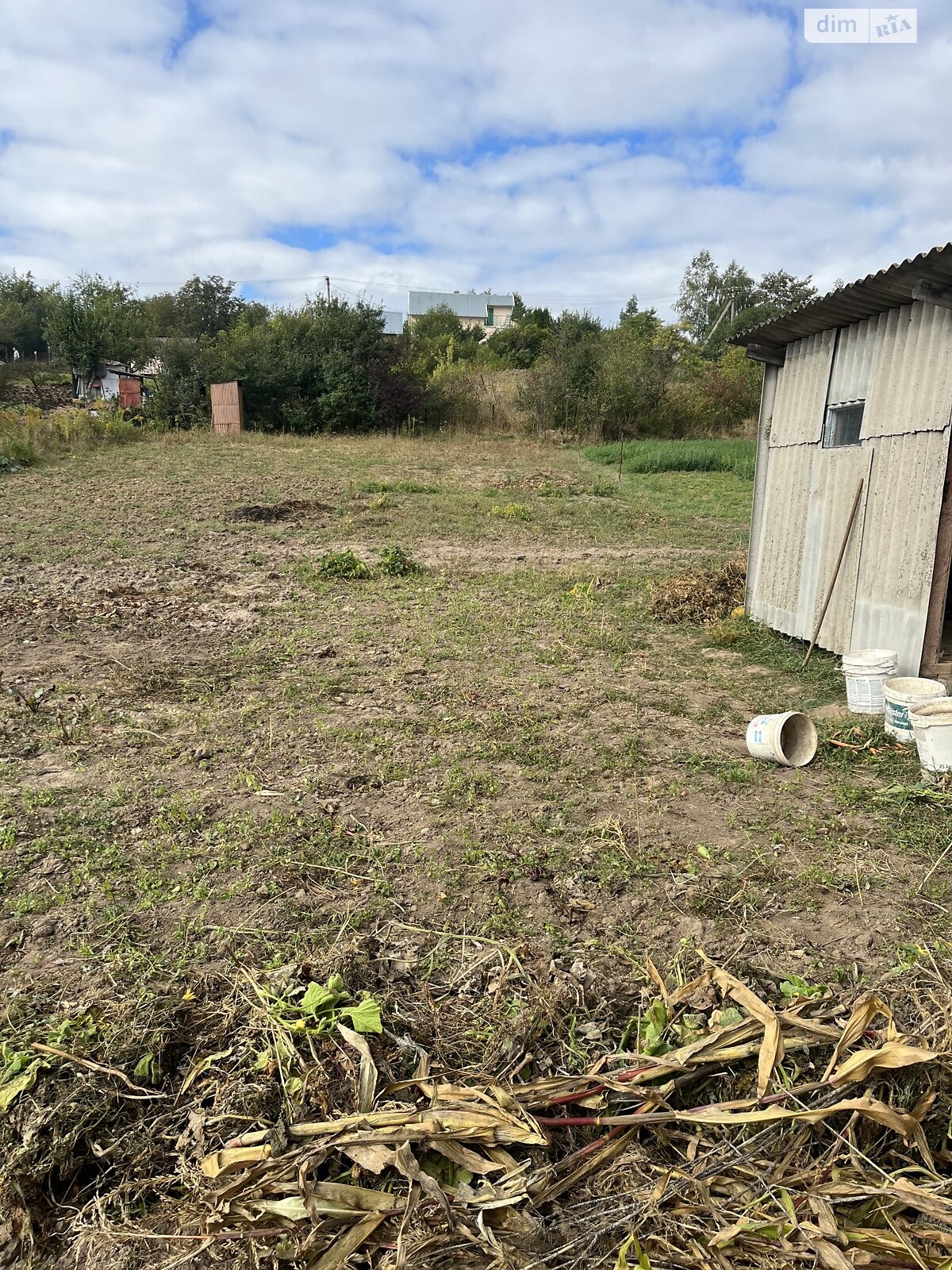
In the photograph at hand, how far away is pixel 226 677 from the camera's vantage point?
6027mm

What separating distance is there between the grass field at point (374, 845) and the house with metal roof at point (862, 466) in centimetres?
61

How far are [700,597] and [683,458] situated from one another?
14.1 metres

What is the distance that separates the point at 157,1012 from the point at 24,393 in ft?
107

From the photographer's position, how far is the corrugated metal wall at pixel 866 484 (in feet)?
17.6

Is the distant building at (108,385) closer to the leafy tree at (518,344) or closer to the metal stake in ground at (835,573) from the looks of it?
the leafy tree at (518,344)

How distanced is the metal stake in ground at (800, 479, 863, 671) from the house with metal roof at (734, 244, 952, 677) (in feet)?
0.06

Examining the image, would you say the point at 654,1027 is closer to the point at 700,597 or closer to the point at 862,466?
the point at 862,466

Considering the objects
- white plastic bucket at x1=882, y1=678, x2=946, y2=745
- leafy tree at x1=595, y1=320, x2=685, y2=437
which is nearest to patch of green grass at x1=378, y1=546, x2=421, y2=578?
white plastic bucket at x1=882, y1=678, x2=946, y2=745

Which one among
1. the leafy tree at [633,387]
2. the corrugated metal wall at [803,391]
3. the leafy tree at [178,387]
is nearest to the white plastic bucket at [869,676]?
the corrugated metal wall at [803,391]

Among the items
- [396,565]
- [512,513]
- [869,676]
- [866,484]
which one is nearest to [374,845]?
[869,676]

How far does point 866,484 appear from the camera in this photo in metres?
6.01

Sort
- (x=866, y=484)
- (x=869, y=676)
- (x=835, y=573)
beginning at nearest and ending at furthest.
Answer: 1. (x=869, y=676)
2. (x=866, y=484)
3. (x=835, y=573)

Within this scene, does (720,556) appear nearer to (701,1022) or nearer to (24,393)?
(701,1022)

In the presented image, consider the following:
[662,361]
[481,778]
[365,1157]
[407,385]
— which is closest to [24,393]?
[407,385]
